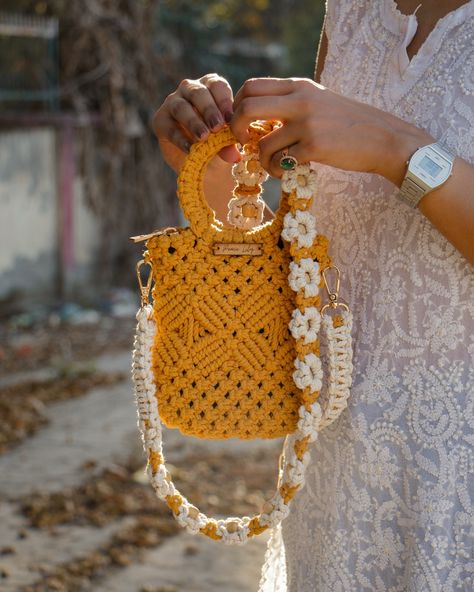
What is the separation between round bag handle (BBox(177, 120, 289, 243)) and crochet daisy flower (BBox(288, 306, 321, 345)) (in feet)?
0.44

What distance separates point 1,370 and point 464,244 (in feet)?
16.7

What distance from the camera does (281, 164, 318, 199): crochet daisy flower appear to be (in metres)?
1.32

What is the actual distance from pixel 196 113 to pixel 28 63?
6.70 metres

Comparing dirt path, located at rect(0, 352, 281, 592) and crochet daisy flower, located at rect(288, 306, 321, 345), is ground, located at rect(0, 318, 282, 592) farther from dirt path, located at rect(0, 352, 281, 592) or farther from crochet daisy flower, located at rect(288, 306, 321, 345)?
crochet daisy flower, located at rect(288, 306, 321, 345)

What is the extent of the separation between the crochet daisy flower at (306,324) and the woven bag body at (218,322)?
4cm

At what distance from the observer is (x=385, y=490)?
4.57 feet

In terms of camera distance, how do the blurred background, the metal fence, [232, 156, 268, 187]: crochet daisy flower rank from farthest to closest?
the metal fence → the blurred background → [232, 156, 268, 187]: crochet daisy flower

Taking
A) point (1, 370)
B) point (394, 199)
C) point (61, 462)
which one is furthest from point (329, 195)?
point (1, 370)

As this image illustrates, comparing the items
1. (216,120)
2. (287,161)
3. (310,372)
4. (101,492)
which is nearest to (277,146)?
(287,161)

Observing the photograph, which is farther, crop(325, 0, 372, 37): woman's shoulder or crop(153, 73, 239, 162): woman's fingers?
crop(325, 0, 372, 37): woman's shoulder

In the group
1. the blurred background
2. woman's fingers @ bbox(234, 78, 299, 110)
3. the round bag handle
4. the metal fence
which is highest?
woman's fingers @ bbox(234, 78, 299, 110)

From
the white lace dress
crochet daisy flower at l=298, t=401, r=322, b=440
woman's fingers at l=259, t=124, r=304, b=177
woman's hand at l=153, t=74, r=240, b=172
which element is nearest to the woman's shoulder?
the white lace dress

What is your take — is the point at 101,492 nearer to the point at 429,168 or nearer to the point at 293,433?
the point at 293,433

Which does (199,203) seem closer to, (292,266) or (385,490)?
(292,266)
